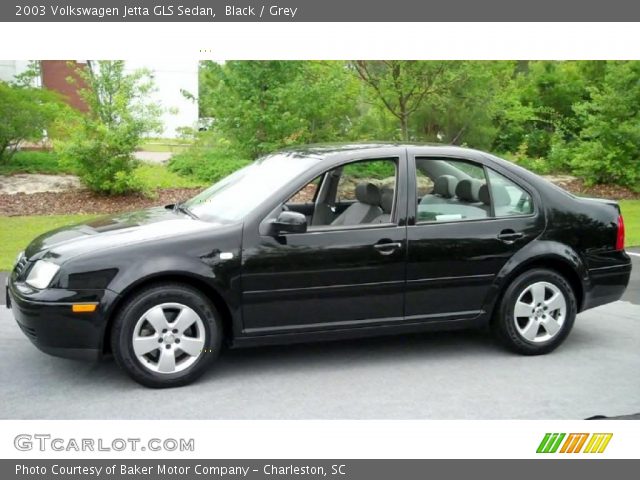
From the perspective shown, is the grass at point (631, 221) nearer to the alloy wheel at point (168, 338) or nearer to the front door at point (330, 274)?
the front door at point (330, 274)

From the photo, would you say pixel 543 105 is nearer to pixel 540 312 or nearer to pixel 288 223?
pixel 540 312

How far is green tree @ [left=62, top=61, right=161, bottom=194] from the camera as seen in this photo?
1330 cm

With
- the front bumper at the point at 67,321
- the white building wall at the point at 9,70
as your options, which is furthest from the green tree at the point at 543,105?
the front bumper at the point at 67,321

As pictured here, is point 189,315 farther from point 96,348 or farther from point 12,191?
point 12,191

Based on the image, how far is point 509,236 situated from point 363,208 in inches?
44.4

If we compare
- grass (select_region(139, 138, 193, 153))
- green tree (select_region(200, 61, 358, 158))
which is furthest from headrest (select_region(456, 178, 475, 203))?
grass (select_region(139, 138, 193, 153))

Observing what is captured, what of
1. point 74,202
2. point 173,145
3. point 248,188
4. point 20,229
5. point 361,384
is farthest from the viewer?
point 173,145

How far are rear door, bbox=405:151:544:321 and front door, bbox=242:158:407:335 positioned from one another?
0.13 m

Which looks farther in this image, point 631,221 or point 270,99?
point 270,99

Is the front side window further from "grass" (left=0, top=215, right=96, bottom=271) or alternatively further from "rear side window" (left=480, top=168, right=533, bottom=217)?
"grass" (left=0, top=215, right=96, bottom=271)

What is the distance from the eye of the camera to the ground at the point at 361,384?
4770 millimetres

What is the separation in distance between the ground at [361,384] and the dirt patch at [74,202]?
6.80 metres

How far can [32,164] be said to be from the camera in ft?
52.0

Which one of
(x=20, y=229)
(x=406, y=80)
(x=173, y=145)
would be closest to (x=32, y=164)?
(x=173, y=145)
